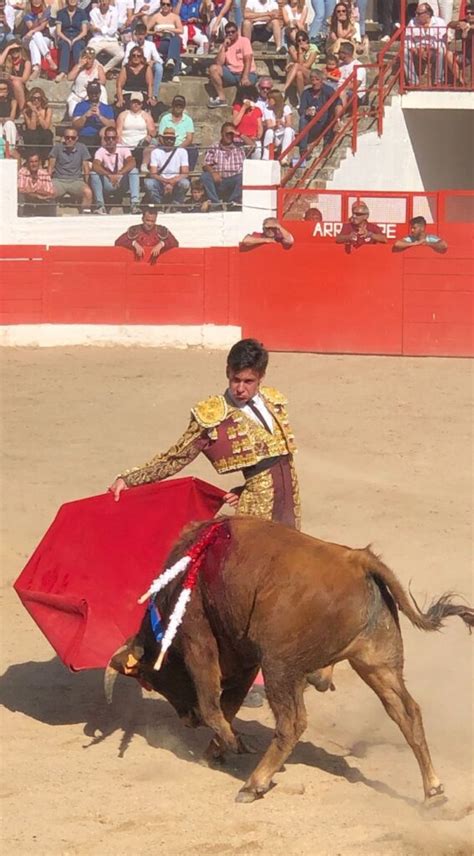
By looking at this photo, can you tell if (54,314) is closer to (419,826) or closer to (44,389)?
(44,389)

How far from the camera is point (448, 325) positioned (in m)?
12.5

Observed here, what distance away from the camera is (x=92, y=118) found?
15.0 m

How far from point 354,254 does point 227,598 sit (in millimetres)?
8430

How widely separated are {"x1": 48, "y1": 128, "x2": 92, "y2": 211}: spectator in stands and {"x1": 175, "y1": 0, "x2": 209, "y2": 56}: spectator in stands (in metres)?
2.91

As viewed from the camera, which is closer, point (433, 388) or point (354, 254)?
point (433, 388)

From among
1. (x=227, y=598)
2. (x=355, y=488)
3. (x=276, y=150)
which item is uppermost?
(x=276, y=150)

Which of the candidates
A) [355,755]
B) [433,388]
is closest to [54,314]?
[433,388]

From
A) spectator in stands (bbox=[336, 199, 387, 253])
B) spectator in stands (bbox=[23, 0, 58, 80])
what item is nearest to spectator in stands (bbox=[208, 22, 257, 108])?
spectator in stands (bbox=[23, 0, 58, 80])

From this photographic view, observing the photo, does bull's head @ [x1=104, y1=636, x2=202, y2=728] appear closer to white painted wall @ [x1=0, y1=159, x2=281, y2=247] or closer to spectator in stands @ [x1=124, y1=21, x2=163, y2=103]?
white painted wall @ [x1=0, y1=159, x2=281, y2=247]

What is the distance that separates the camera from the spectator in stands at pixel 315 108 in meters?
14.9

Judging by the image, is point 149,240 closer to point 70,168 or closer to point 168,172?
point 168,172

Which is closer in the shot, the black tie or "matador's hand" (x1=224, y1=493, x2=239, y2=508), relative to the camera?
the black tie

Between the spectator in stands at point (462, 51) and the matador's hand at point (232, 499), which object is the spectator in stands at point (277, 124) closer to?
the spectator in stands at point (462, 51)

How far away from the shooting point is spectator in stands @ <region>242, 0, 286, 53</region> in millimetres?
16344
